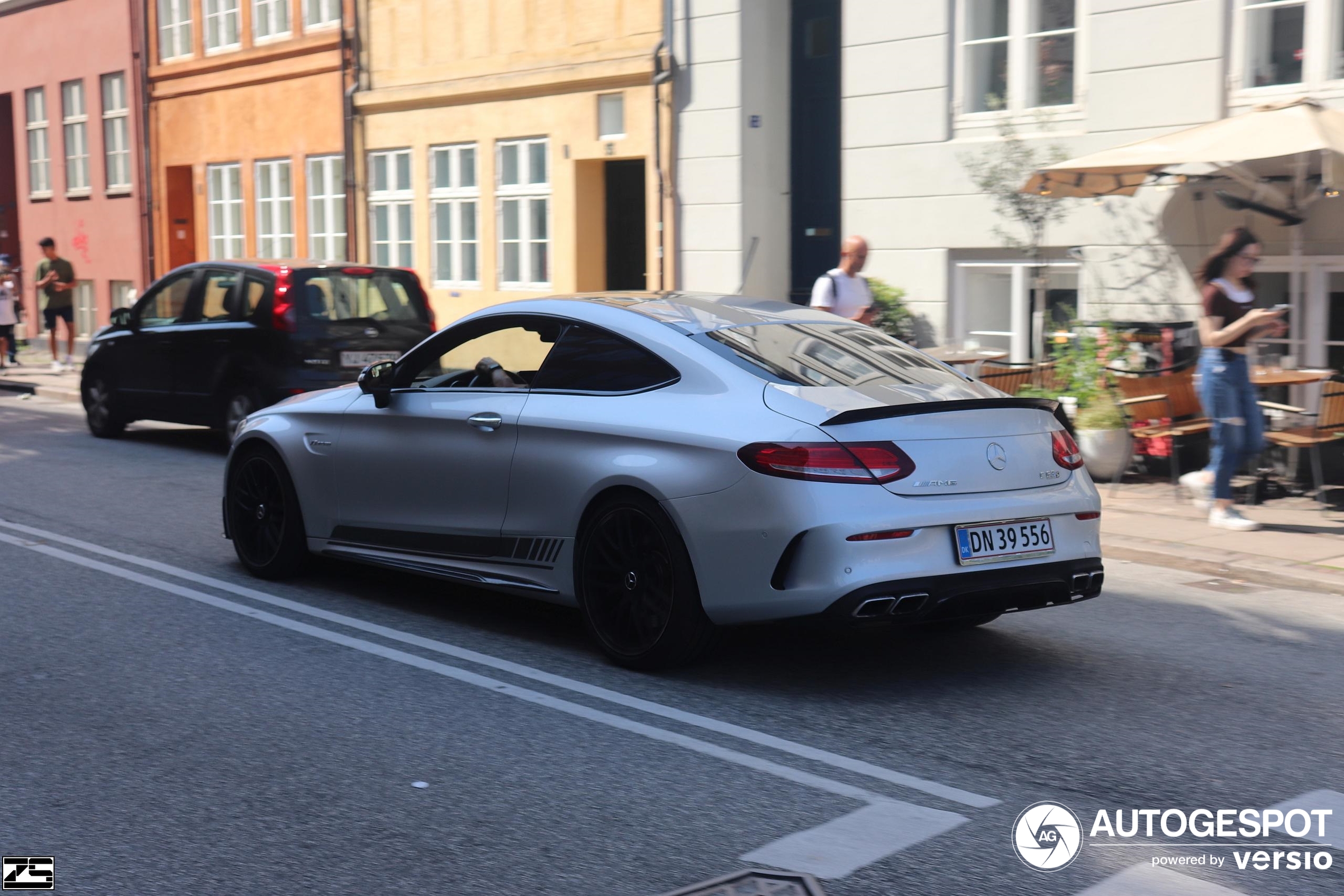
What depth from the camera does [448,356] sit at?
758 centimetres

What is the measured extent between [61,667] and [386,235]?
17.4m

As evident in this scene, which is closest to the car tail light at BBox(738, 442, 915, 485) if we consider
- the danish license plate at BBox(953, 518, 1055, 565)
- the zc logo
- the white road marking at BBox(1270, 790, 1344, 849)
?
the danish license plate at BBox(953, 518, 1055, 565)

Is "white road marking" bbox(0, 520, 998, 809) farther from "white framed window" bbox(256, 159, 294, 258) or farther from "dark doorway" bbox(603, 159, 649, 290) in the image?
"white framed window" bbox(256, 159, 294, 258)

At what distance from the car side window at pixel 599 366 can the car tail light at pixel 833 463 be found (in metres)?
0.73

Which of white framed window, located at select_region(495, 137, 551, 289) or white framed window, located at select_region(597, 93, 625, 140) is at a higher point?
white framed window, located at select_region(597, 93, 625, 140)

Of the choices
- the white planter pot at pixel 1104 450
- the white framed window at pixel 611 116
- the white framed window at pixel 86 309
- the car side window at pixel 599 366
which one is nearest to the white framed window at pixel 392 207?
the white framed window at pixel 611 116

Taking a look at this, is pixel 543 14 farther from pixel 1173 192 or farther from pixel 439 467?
pixel 439 467

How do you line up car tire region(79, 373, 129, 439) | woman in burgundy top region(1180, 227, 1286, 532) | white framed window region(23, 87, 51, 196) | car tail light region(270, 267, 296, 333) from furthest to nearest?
white framed window region(23, 87, 51, 196)
car tire region(79, 373, 129, 439)
car tail light region(270, 267, 296, 333)
woman in burgundy top region(1180, 227, 1286, 532)

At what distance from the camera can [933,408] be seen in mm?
5711

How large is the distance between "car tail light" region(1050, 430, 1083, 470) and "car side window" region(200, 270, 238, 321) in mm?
9026

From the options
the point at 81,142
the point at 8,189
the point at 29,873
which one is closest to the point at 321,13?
the point at 81,142

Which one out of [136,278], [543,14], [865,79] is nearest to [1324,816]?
[865,79]

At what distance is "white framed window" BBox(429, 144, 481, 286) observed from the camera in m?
21.5

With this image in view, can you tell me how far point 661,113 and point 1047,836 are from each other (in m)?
14.9
